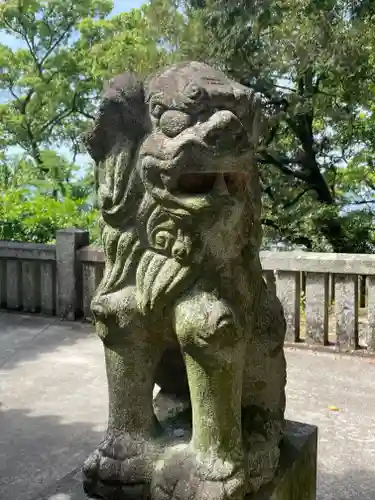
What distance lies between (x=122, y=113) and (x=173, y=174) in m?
0.27

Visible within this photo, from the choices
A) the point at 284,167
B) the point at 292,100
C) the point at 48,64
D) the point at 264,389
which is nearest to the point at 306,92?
the point at 292,100

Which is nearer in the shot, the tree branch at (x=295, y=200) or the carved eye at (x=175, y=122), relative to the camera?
the carved eye at (x=175, y=122)

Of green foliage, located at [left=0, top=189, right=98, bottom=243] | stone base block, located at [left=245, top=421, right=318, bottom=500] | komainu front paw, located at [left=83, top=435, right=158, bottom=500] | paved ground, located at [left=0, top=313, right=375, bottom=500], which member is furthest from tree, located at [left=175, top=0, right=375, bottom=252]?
komainu front paw, located at [left=83, top=435, right=158, bottom=500]

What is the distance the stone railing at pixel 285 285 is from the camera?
477 centimetres

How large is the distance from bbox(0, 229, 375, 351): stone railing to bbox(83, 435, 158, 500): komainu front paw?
286cm

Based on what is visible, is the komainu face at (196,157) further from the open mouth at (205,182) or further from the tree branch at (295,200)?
the tree branch at (295,200)

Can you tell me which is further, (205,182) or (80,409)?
(80,409)

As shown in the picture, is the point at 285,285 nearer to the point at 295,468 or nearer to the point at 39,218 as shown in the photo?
the point at 295,468

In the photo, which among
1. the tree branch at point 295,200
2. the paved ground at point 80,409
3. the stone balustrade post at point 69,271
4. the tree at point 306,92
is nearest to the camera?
the paved ground at point 80,409

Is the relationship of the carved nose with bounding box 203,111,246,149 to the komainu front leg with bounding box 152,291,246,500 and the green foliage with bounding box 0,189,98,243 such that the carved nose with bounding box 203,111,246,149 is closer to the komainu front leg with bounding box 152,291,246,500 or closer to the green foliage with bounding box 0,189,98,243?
the komainu front leg with bounding box 152,291,246,500

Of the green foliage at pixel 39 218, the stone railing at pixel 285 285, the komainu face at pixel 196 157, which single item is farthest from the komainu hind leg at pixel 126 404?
the green foliage at pixel 39 218

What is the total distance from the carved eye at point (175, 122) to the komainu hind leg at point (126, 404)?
1.55 ft

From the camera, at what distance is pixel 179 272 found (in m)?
1.59

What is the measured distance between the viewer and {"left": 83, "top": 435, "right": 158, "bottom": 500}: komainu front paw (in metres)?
1.70
